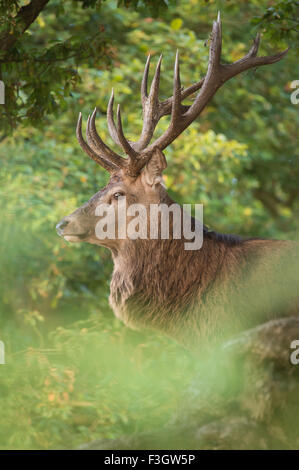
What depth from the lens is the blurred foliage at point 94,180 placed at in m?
4.86

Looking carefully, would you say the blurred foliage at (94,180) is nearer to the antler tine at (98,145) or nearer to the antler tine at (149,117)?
the antler tine at (98,145)

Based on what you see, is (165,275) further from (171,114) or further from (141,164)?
(171,114)

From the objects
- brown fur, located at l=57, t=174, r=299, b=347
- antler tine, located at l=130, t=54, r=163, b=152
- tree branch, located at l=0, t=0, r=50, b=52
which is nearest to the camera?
brown fur, located at l=57, t=174, r=299, b=347

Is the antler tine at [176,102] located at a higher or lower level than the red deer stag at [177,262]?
higher

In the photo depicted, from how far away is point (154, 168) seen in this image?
4.56 meters

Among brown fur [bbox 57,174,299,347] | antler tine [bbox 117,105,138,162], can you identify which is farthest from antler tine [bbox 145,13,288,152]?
brown fur [bbox 57,174,299,347]

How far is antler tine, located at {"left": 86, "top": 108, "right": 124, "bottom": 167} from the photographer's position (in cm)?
463

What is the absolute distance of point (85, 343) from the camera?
6.23 meters

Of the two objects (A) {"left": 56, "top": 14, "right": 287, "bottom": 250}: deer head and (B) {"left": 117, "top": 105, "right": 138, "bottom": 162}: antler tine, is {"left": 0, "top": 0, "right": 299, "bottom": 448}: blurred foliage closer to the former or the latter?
(A) {"left": 56, "top": 14, "right": 287, "bottom": 250}: deer head

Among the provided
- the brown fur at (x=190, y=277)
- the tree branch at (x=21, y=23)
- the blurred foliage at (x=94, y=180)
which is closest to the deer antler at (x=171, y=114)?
the brown fur at (x=190, y=277)

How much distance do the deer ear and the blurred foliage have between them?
1.34 m

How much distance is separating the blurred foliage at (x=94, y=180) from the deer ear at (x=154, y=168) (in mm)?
1340
